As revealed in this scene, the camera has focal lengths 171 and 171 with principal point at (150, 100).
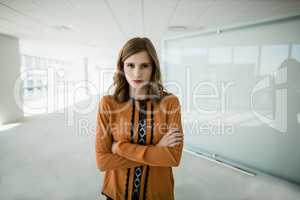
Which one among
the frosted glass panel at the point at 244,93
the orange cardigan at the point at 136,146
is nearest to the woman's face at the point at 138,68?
the orange cardigan at the point at 136,146

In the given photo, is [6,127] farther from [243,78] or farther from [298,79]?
[298,79]

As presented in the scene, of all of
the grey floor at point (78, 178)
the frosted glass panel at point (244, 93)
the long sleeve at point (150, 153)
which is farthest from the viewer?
the frosted glass panel at point (244, 93)

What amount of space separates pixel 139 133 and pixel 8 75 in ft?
20.3

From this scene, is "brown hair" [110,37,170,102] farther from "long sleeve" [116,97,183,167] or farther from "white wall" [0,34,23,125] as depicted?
"white wall" [0,34,23,125]

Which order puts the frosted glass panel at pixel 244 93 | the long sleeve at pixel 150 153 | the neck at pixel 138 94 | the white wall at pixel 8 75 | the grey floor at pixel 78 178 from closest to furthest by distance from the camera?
the long sleeve at pixel 150 153
the neck at pixel 138 94
the grey floor at pixel 78 178
the frosted glass panel at pixel 244 93
the white wall at pixel 8 75

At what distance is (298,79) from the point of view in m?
2.35

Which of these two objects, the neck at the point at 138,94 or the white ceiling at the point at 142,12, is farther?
the white ceiling at the point at 142,12

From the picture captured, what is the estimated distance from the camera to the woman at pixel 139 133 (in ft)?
3.60

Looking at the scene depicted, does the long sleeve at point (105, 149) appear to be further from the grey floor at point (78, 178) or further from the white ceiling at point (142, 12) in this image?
the white ceiling at point (142, 12)

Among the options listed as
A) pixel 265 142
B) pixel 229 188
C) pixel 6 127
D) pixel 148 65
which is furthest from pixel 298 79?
pixel 6 127

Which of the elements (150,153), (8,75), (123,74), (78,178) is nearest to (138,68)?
(123,74)

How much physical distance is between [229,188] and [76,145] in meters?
3.24

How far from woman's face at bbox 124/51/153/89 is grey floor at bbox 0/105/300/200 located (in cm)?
189

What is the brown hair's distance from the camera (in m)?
1.10
